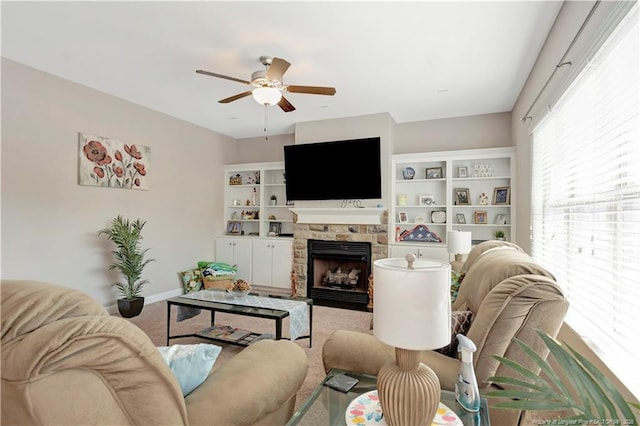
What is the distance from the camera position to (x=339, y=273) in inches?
198

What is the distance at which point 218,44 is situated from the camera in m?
2.79

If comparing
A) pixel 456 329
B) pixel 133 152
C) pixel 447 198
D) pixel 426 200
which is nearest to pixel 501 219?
pixel 447 198

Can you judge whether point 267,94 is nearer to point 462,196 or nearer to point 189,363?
point 189,363

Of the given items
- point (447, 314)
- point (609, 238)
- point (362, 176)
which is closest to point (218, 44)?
point (362, 176)

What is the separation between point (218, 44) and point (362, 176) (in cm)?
247

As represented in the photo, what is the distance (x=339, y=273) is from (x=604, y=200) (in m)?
3.67

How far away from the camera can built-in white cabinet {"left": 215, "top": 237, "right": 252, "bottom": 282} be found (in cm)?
553

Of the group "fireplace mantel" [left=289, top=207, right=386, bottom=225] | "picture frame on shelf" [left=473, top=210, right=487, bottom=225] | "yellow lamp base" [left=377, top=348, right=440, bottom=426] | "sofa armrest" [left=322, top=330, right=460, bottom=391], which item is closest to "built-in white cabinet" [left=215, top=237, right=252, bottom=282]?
"fireplace mantel" [left=289, top=207, right=386, bottom=225]

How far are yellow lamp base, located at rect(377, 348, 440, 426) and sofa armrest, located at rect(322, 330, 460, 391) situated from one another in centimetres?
48

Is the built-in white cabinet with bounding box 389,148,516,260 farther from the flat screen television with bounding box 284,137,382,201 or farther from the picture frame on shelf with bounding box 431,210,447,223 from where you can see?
the flat screen television with bounding box 284,137,382,201

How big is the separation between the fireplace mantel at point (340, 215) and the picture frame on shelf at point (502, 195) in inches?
60.0

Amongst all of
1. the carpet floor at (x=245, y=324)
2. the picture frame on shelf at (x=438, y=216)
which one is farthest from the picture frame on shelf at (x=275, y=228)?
the picture frame on shelf at (x=438, y=216)

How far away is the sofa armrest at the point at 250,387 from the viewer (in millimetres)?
1091

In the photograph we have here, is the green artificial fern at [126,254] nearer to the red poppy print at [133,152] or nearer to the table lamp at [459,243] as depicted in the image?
the red poppy print at [133,152]
